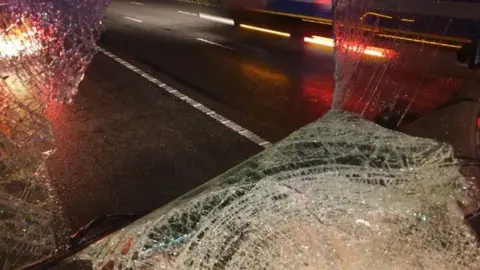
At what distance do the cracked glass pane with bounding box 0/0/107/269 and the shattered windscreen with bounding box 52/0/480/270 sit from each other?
170 cm

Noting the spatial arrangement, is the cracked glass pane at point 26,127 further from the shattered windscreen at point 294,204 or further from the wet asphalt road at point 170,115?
the wet asphalt road at point 170,115

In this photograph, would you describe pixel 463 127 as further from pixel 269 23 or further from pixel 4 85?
pixel 269 23

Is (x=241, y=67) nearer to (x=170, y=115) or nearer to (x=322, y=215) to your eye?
(x=170, y=115)

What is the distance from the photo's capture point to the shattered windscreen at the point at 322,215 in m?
1.62

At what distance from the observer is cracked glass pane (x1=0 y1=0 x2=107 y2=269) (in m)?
3.06

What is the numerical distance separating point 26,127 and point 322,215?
250 centimetres

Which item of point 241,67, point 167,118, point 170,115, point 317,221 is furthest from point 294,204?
point 241,67

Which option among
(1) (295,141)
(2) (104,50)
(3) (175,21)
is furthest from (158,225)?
(3) (175,21)

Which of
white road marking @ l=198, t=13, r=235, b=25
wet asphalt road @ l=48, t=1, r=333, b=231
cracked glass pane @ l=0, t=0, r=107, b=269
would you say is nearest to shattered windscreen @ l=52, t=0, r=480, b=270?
cracked glass pane @ l=0, t=0, r=107, b=269

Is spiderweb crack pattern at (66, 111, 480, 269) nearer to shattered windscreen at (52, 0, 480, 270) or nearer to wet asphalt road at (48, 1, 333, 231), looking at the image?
shattered windscreen at (52, 0, 480, 270)

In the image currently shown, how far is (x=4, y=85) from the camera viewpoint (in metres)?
3.04

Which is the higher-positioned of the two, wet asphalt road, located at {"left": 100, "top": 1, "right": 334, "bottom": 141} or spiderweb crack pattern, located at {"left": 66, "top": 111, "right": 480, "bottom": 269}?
spiderweb crack pattern, located at {"left": 66, "top": 111, "right": 480, "bottom": 269}

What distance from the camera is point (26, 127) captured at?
3154 millimetres

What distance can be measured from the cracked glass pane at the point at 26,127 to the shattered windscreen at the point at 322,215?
1.70 m
